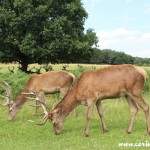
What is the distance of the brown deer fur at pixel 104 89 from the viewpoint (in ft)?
34.0

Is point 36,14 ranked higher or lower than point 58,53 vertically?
higher

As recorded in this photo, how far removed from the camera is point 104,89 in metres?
10.5

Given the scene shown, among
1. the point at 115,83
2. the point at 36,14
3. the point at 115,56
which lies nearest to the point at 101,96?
the point at 115,83

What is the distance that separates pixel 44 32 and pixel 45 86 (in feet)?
47.8

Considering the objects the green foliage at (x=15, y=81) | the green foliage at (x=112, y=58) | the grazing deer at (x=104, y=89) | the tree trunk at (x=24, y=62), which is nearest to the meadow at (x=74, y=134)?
the grazing deer at (x=104, y=89)

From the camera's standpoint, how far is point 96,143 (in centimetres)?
941

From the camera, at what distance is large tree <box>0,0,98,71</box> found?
29094 millimetres

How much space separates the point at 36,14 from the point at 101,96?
Result: 781 inches

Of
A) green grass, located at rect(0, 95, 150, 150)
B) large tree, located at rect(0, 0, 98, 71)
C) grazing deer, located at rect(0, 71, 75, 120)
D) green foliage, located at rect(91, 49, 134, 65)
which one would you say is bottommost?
green foliage, located at rect(91, 49, 134, 65)

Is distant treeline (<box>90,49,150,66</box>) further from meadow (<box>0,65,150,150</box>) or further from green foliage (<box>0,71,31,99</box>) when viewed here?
meadow (<box>0,65,150,150</box>)

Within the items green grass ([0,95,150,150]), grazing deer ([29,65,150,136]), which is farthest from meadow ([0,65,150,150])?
grazing deer ([29,65,150,136])

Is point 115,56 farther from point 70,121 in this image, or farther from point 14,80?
point 70,121

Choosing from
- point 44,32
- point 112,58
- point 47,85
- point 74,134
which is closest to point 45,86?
point 47,85

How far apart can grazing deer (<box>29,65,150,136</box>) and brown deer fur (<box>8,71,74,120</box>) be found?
3.57 m
